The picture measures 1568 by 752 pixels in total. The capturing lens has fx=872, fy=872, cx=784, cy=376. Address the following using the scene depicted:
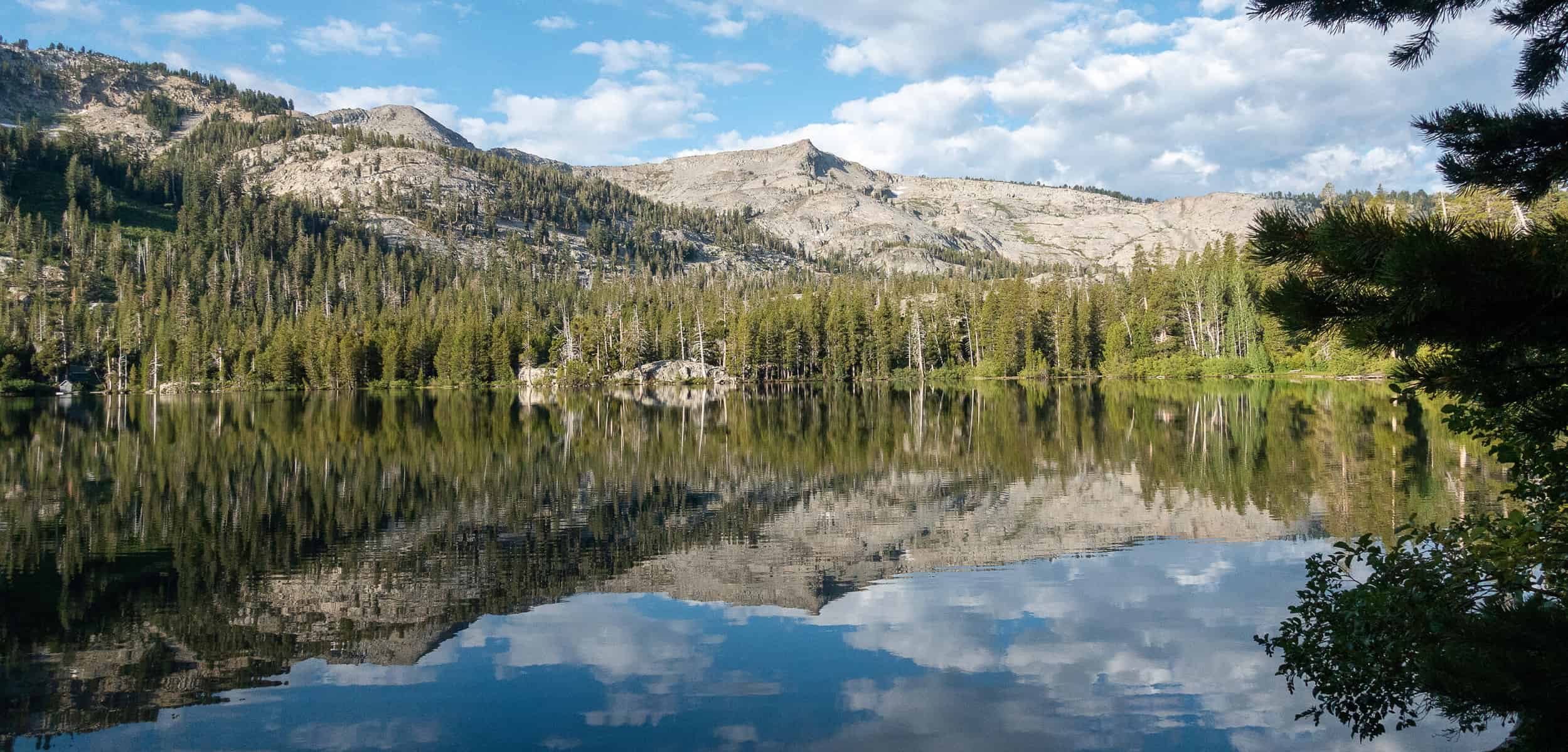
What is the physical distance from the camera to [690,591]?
50.4ft

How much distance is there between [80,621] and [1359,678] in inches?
667

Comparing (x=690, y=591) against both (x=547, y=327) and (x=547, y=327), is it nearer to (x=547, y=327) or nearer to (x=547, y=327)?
(x=547, y=327)

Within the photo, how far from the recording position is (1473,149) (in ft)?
18.9

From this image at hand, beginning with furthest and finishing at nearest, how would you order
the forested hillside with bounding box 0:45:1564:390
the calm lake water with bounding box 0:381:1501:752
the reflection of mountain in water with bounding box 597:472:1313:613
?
1. the forested hillside with bounding box 0:45:1564:390
2. the reflection of mountain in water with bounding box 597:472:1313:613
3. the calm lake water with bounding box 0:381:1501:752

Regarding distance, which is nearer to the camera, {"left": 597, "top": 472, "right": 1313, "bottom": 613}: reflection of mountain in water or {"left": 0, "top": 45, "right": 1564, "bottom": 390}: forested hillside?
{"left": 597, "top": 472, "right": 1313, "bottom": 613}: reflection of mountain in water

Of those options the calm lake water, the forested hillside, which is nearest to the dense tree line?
the forested hillside

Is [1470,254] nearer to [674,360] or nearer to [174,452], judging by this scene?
[174,452]

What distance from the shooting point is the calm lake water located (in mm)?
9812

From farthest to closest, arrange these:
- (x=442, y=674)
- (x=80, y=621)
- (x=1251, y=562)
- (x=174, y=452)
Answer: (x=174, y=452)
(x=1251, y=562)
(x=80, y=621)
(x=442, y=674)

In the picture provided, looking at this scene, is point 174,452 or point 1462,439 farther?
point 174,452

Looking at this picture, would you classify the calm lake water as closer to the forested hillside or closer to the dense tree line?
the forested hillside

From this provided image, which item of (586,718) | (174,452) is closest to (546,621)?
(586,718)

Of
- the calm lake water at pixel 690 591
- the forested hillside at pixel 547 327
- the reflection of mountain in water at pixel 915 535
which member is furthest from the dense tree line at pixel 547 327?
the reflection of mountain in water at pixel 915 535

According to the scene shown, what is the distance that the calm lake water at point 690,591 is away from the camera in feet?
32.2
